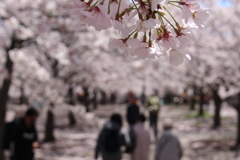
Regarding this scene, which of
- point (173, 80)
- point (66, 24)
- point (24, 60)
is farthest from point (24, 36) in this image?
point (173, 80)

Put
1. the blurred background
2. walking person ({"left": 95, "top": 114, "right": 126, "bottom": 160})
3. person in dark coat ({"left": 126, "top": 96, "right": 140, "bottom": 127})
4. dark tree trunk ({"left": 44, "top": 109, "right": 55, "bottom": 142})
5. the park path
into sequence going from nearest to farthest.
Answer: walking person ({"left": 95, "top": 114, "right": 126, "bottom": 160})
the blurred background
person in dark coat ({"left": 126, "top": 96, "right": 140, "bottom": 127})
the park path
dark tree trunk ({"left": 44, "top": 109, "right": 55, "bottom": 142})

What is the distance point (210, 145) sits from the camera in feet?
40.2

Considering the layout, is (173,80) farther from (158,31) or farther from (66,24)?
(158,31)

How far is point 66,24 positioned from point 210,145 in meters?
6.92

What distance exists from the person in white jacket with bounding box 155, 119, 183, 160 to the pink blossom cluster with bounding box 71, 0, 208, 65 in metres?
4.61

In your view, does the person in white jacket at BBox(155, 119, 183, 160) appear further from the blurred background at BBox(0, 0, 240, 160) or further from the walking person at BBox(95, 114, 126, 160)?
the blurred background at BBox(0, 0, 240, 160)

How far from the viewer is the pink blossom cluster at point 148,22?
1320mm

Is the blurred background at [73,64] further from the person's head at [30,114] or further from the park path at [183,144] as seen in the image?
the person's head at [30,114]

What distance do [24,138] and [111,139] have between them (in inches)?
56.6

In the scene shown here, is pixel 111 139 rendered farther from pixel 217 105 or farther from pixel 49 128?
pixel 217 105

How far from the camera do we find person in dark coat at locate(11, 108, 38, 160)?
556 cm

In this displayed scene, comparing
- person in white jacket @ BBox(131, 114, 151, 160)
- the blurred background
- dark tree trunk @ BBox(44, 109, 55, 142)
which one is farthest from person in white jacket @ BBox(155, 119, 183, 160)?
dark tree trunk @ BBox(44, 109, 55, 142)

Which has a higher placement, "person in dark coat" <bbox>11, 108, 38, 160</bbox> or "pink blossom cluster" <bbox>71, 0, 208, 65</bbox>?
"pink blossom cluster" <bbox>71, 0, 208, 65</bbox>

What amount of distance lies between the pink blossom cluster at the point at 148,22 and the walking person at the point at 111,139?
174 inches
